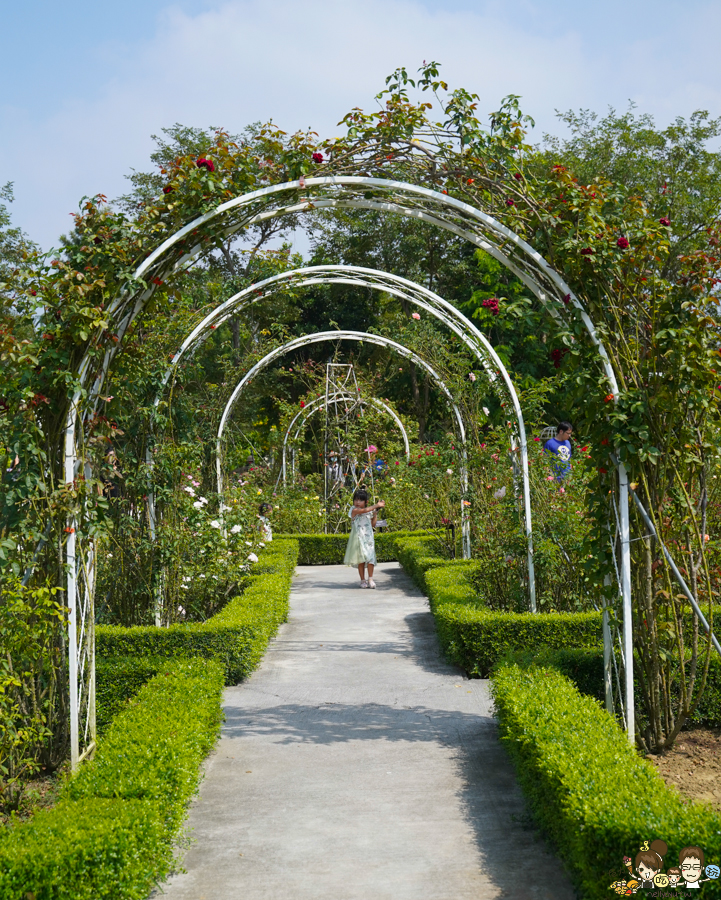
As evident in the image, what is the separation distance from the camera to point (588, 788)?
2939 mm

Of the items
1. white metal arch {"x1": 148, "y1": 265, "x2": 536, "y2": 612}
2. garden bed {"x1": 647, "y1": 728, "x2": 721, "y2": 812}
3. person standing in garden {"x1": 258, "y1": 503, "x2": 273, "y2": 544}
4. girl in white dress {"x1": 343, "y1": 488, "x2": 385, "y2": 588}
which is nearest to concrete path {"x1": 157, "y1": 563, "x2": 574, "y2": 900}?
garden bed {"x1": 647, "y1": 728, "x2": 721, "y2": 812}

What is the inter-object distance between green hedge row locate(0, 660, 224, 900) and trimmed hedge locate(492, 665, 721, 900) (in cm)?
143

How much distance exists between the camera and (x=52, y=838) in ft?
8.95

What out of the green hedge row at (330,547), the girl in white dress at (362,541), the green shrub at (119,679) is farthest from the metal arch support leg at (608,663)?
the green hedge row at (330,547)

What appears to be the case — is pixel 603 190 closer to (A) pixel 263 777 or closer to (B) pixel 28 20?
(B) pixel 28 20

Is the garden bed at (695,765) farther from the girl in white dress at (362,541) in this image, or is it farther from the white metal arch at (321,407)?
the white metal arch at (321,407)

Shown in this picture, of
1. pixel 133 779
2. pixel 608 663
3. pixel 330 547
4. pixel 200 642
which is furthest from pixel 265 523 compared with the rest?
pixel 133 779

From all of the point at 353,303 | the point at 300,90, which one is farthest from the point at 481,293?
the point at 300,90

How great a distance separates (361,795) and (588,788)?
1.23 m

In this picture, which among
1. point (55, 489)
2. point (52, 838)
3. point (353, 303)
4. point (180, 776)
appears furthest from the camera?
point (353, 303)

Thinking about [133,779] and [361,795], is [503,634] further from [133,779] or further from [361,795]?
[133,779]

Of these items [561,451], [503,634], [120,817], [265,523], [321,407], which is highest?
[321,407]

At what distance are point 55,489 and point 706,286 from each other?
3306 mm

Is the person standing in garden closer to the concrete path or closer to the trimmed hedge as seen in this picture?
the concrete path
